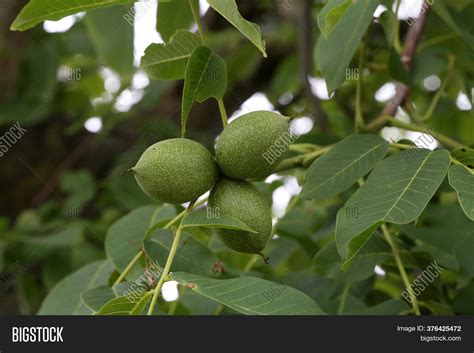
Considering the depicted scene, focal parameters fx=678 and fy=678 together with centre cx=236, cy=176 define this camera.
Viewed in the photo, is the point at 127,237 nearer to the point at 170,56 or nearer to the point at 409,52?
the point at 170,56

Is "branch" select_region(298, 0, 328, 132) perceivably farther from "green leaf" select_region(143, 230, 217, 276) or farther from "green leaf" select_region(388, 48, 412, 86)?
"green leaf" select_region(143, 230, 217, 276)

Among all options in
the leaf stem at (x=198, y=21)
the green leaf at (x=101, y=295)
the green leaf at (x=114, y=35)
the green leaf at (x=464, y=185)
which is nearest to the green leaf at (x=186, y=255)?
the green leaf at (x=101, y=295)

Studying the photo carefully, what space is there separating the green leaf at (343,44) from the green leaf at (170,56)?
12.4 inches

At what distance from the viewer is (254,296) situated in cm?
123

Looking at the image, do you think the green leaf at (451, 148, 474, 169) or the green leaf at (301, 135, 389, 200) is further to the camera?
the green leaf at (301, 135, 389, 200)

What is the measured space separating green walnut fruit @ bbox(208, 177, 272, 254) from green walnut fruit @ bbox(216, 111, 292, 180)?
4 centimetres

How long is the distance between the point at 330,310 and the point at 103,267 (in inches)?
25.0

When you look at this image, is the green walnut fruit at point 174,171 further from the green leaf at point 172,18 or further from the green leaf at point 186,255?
the green leaf at point 172,18

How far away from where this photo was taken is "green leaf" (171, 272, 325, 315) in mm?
1194

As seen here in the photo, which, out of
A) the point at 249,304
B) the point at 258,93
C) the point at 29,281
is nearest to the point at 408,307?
the point at 249,304

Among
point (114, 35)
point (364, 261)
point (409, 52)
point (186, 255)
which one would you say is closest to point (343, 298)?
point (364, 261)

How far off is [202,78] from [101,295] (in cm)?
53

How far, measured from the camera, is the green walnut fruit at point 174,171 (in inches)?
54.1

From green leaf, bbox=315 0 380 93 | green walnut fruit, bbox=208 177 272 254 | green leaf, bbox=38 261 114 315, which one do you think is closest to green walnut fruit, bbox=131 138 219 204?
green walnut fruit, bbox=208 177 272 254
